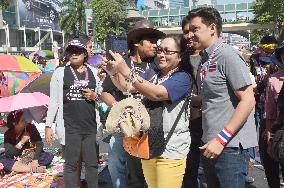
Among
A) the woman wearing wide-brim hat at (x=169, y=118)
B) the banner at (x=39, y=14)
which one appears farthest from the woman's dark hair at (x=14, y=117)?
the banner at (x=39, y=14)

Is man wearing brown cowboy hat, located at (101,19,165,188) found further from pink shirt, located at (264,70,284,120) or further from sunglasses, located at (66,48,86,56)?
pink shirt, located at (264,70,284,120)

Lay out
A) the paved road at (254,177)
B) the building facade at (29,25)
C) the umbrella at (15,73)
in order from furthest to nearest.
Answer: the building facade at (29,25) → the umbrella at (15,73) → the paved road at (254,177)

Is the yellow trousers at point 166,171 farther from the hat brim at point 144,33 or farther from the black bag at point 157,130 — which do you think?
the hat brim at point 144,33

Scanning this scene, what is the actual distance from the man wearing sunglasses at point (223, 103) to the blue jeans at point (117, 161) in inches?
53.6

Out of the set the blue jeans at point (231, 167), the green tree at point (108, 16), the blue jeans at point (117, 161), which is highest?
the green tree at point (108, 16)

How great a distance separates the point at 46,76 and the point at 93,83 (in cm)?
333

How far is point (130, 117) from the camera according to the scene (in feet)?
8.18

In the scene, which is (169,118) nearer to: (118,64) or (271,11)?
(118,64)

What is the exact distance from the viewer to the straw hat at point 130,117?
248cm

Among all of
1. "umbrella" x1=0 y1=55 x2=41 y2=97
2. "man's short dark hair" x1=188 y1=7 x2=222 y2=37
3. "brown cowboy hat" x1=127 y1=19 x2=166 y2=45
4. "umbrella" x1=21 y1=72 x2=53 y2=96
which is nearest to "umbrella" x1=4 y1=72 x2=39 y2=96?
"umbrella" x1=0 y1=55 x2=41 y2=97

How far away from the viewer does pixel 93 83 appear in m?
4.22

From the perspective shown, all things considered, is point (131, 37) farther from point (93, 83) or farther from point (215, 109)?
point (215, 109)

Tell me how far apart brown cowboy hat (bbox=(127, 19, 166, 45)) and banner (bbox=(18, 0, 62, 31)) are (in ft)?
190

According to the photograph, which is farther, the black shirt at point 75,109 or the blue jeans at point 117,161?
the black shirt at point 75,109
